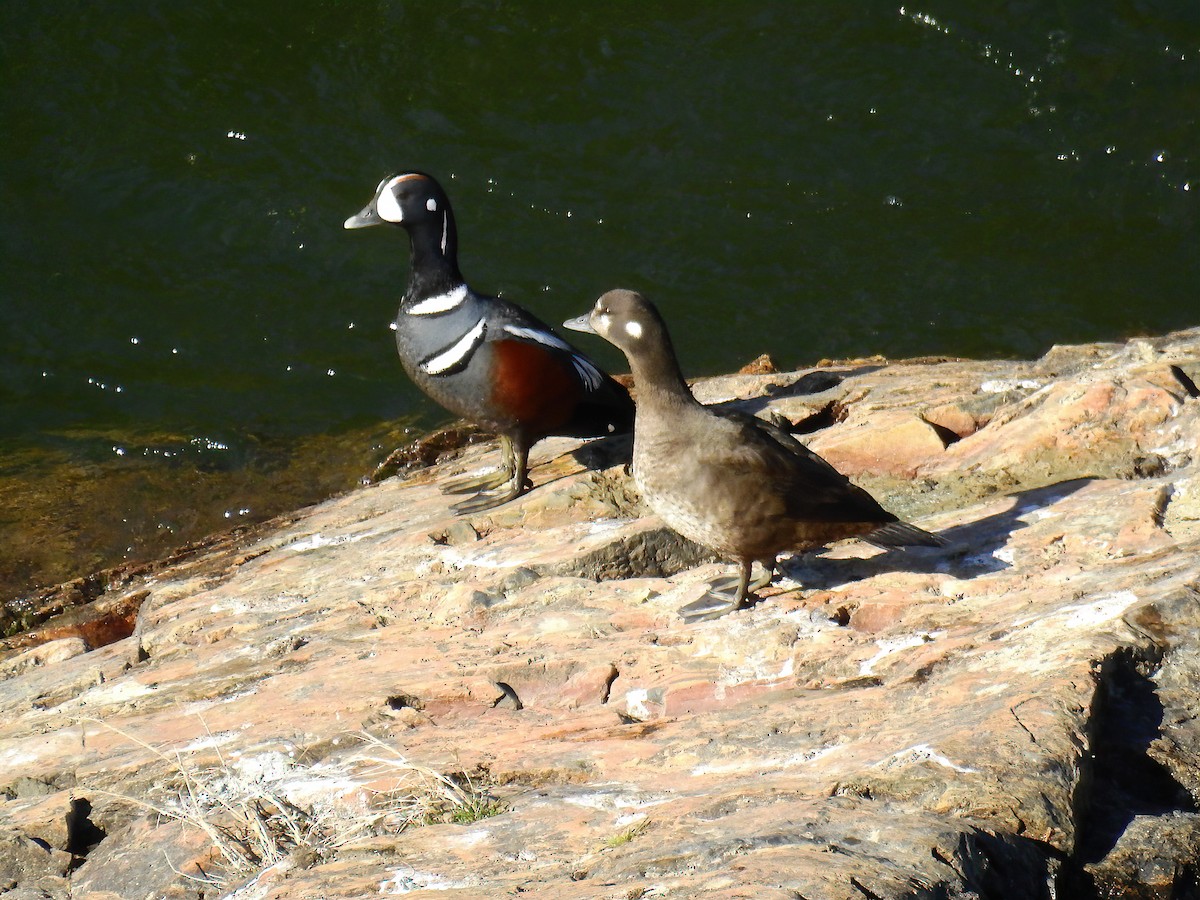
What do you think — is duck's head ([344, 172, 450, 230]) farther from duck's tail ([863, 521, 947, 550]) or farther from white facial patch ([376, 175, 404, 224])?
duck's tail ([863, 521, 947, 550])

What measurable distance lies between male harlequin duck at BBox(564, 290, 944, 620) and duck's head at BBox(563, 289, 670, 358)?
0.34 m

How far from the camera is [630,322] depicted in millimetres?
5293

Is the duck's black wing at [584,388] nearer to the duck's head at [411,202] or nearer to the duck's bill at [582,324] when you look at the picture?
the duck's head at [411,202]

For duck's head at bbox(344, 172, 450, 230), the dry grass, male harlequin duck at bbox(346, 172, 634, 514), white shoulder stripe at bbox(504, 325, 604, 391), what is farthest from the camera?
duck's head at bbox(344, 172, 450, 230)

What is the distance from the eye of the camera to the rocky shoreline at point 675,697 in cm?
297

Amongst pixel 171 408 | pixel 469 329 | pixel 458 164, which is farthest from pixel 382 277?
pixel 469 329

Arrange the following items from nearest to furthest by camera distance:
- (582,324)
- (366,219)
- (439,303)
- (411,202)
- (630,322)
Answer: (630,322)
(582,324)
(439,303)
(411,202)
(366,219)

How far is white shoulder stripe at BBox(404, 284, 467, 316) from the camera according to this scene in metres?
7.10

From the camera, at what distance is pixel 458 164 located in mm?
11562

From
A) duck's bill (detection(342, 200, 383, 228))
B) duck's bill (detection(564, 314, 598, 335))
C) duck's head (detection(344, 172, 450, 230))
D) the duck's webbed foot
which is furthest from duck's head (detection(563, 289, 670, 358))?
duck's bill (detection(342, 200, 383, 228))

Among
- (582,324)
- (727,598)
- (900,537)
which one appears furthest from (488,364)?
(900,537)

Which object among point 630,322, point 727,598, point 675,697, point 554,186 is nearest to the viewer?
point 675,697

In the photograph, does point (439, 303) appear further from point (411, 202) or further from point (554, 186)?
point (554, 186)

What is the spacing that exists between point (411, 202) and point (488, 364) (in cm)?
115
